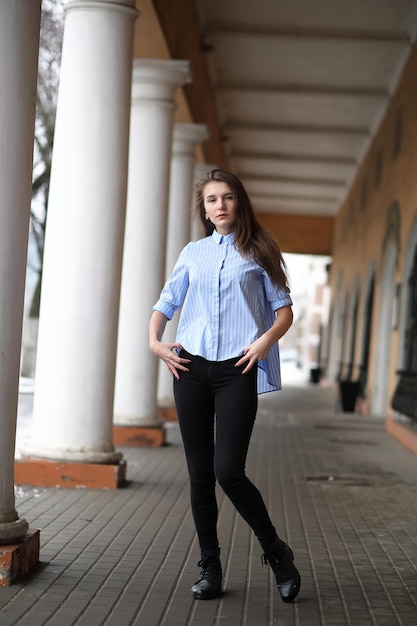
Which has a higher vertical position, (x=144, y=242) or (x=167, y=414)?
(x=144, y=242)

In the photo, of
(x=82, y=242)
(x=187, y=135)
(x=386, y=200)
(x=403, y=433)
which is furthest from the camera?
(x=386, y=200)

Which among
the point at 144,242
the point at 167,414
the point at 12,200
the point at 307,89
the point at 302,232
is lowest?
the point at 167,414

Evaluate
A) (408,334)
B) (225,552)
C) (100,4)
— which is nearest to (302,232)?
(408,334)

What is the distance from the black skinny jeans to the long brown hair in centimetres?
46

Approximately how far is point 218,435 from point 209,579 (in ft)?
2.27

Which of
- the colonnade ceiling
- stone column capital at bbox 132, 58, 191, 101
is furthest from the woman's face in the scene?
stone column capital at bbox 132, 58, 191, 101

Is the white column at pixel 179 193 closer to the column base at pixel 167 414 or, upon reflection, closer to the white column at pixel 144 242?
the column base at pixel 167 414

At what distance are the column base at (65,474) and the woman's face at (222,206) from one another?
3.72 meters

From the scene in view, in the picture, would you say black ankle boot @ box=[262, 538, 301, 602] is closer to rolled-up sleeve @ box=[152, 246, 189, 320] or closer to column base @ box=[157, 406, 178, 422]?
rolled-up sleeve @ box=[152, 246, 189, 320]

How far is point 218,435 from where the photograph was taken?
4672 mm

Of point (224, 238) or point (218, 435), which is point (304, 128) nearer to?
point (224, 238)

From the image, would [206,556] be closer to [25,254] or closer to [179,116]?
[25,254]

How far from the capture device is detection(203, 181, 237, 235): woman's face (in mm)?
4852

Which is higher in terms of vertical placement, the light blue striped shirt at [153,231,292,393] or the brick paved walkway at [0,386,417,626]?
the light blue striped shirt at [153,231,292,393]
